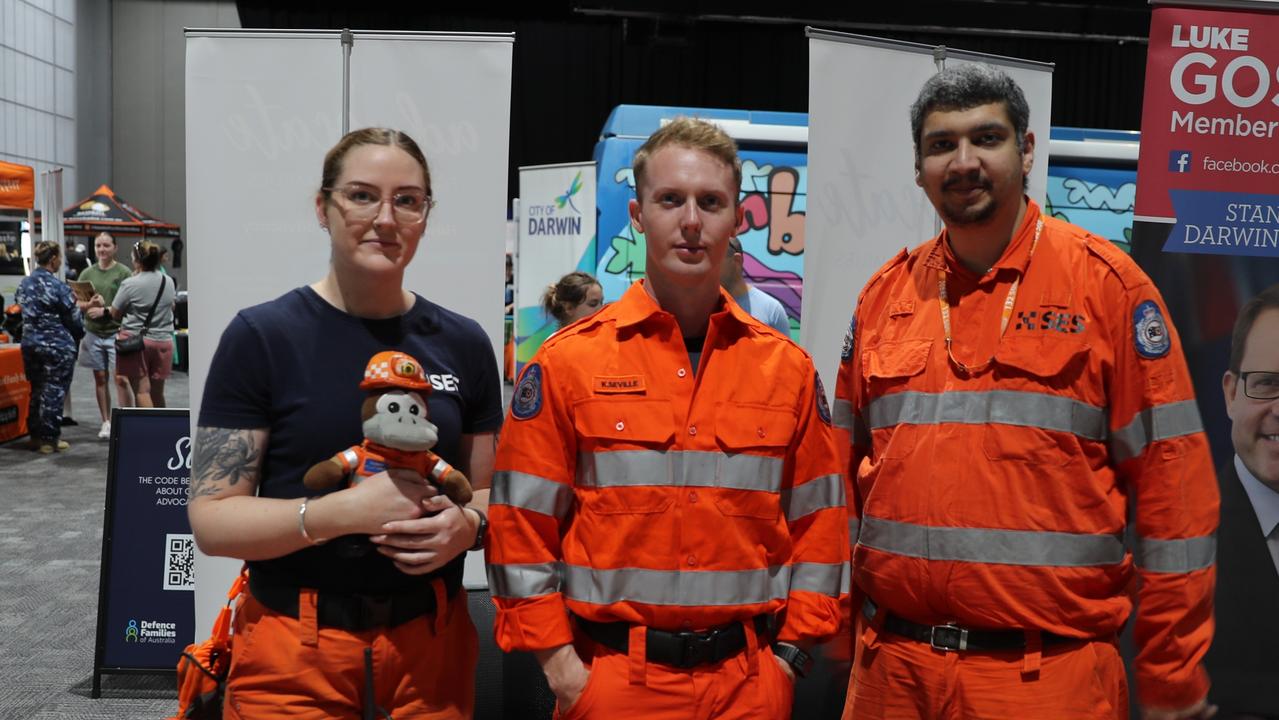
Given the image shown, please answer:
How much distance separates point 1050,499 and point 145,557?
3.56m

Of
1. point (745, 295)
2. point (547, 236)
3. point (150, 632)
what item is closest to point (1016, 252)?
point (745, 295)

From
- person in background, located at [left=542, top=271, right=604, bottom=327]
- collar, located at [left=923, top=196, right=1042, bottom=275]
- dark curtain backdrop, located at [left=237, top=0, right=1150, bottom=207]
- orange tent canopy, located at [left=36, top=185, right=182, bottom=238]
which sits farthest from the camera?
dark curtain backdrop, located at [left=237, top=0, right=1150, bottom=207]

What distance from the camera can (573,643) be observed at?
1.91 m

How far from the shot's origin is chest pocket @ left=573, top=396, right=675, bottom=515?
6.15 ft

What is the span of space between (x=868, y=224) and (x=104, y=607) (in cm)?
346

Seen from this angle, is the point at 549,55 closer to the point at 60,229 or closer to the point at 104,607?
the point at 60,229

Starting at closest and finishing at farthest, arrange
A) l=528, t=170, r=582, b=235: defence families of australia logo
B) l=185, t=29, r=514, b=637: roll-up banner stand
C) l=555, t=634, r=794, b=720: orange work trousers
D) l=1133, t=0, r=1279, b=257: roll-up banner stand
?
l=555, t=634, r=794, b=720: orange work trousers
l=1133, t=0, r=1279, b=257: roll-up banner stand
l=185, t=29, r=514, b=637: roll-up banner stand
l=528, t=170, r=582, b=235: defence families of australia logo

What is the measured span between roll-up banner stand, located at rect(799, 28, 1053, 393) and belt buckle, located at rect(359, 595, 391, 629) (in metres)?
2.73

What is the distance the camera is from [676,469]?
1.89 m

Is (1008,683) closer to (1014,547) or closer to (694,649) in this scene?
(1014,547)

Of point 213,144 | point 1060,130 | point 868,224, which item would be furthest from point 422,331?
point 1060,130

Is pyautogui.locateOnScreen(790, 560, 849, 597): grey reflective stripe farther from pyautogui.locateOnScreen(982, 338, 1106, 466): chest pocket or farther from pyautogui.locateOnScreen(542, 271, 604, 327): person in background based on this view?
pyautogui.locateOnScreen(542, 271, 604, 327): person in background

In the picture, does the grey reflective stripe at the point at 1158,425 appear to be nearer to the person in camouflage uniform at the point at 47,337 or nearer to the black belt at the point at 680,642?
the black belt at the point at 680,642

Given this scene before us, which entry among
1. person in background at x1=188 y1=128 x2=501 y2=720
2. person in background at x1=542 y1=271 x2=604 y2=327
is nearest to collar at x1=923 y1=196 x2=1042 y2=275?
person in background at x1=188 y1=128 x2=501 y2=720
